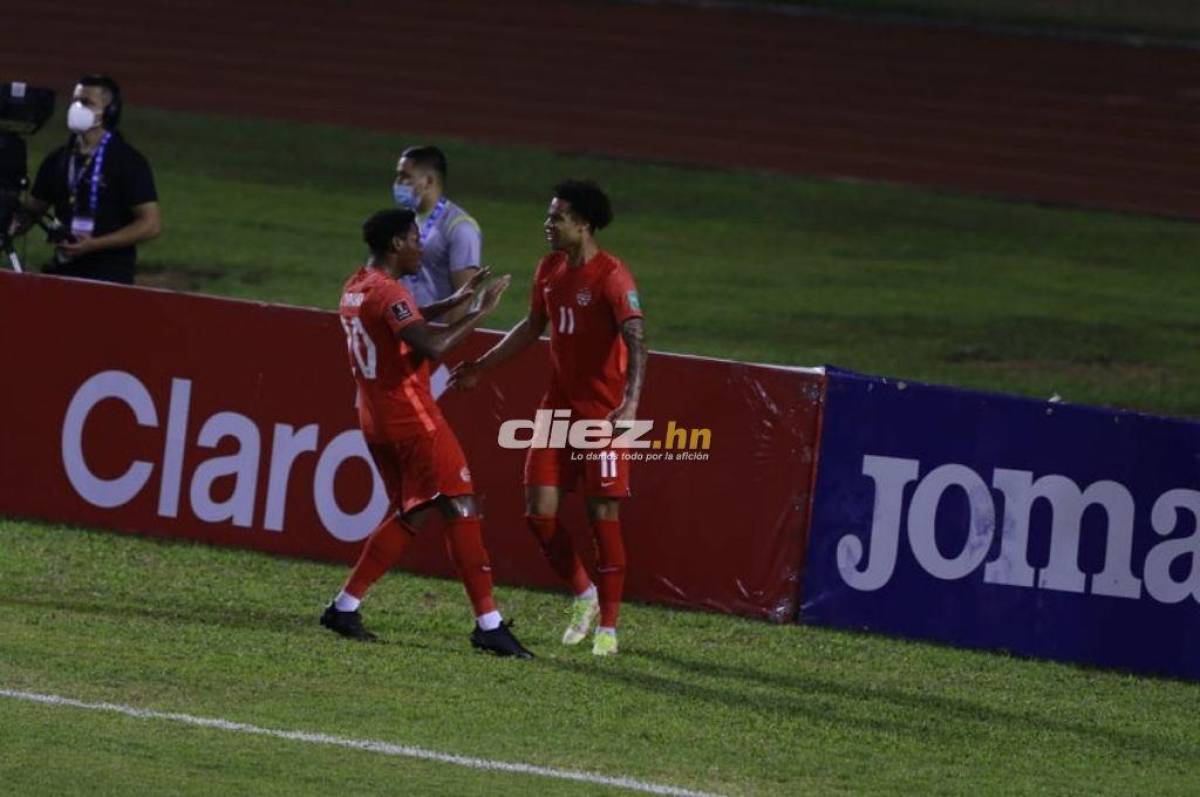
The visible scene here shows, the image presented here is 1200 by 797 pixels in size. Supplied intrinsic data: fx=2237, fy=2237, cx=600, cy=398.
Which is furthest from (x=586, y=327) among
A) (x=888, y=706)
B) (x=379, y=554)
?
(x=888, y=706)

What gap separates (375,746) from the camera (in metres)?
7.71

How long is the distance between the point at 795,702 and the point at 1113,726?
129cm

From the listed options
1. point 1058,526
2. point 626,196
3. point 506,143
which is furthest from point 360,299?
point 506,143

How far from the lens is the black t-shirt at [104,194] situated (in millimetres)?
12211

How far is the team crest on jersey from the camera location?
907 cm

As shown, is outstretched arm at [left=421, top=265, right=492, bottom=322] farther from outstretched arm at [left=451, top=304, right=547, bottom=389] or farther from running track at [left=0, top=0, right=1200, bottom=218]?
running track at [left=0, top=0, right=1200, bottom=218]

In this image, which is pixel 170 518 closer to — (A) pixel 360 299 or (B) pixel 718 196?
(A) pixel 360 299

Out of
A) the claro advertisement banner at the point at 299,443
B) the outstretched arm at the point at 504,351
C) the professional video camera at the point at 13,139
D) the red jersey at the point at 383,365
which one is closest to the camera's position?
the red jersey at the point at 383,365

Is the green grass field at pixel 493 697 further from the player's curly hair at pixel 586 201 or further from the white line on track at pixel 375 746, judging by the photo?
the player's curly hair at pixel 586 201

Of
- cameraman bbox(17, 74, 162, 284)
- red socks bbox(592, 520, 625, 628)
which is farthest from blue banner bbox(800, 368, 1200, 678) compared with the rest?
cameraman bbox(17, 74, 162, 284)

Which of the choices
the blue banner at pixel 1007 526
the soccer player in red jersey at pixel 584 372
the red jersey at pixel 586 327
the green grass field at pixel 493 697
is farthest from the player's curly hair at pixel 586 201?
the green grass field at pixel 493 697

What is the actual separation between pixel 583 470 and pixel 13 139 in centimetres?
516

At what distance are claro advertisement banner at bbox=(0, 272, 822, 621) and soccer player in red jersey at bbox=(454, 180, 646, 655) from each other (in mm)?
956

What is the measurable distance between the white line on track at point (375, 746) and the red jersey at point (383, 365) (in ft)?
5.83
